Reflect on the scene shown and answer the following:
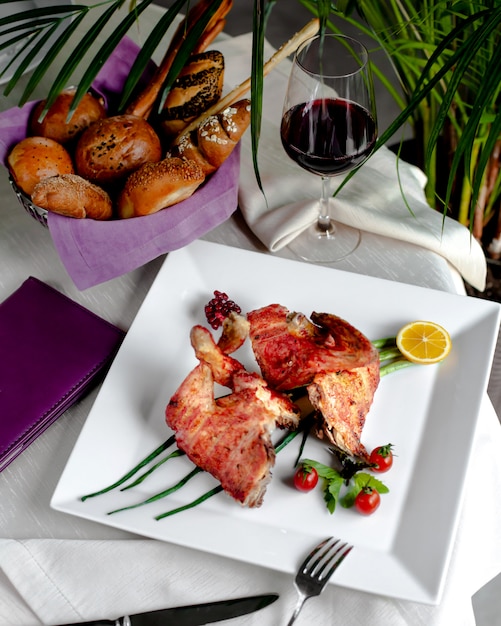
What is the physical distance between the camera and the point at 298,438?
1.09m

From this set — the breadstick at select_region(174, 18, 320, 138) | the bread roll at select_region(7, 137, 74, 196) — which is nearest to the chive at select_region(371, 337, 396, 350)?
the breadstick at select_region(174, 18, 320, 138)

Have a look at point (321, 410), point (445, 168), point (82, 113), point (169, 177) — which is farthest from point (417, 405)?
point (445, 168)

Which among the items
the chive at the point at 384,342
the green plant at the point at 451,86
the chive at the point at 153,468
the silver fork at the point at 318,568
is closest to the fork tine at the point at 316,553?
the silver fork at the point at 318,568

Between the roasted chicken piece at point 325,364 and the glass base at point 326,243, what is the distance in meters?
0.29

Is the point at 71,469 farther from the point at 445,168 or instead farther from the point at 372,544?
the point at 445,168

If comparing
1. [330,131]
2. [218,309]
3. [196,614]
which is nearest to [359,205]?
[330,131]

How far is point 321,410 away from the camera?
3.38ft

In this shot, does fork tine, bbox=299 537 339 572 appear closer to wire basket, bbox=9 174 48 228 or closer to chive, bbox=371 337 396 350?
chive, bbox=371 337 396 350

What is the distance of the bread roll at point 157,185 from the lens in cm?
120

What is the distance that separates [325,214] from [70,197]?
1.61ft

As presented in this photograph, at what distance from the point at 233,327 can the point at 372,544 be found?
355 mm

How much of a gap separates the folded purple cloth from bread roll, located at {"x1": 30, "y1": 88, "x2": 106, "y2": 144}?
0.02 m

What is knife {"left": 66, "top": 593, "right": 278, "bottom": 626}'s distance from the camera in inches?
37.3

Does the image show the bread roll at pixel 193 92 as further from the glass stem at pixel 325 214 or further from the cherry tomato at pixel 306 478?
the cherry tomato at pixel 306 478
